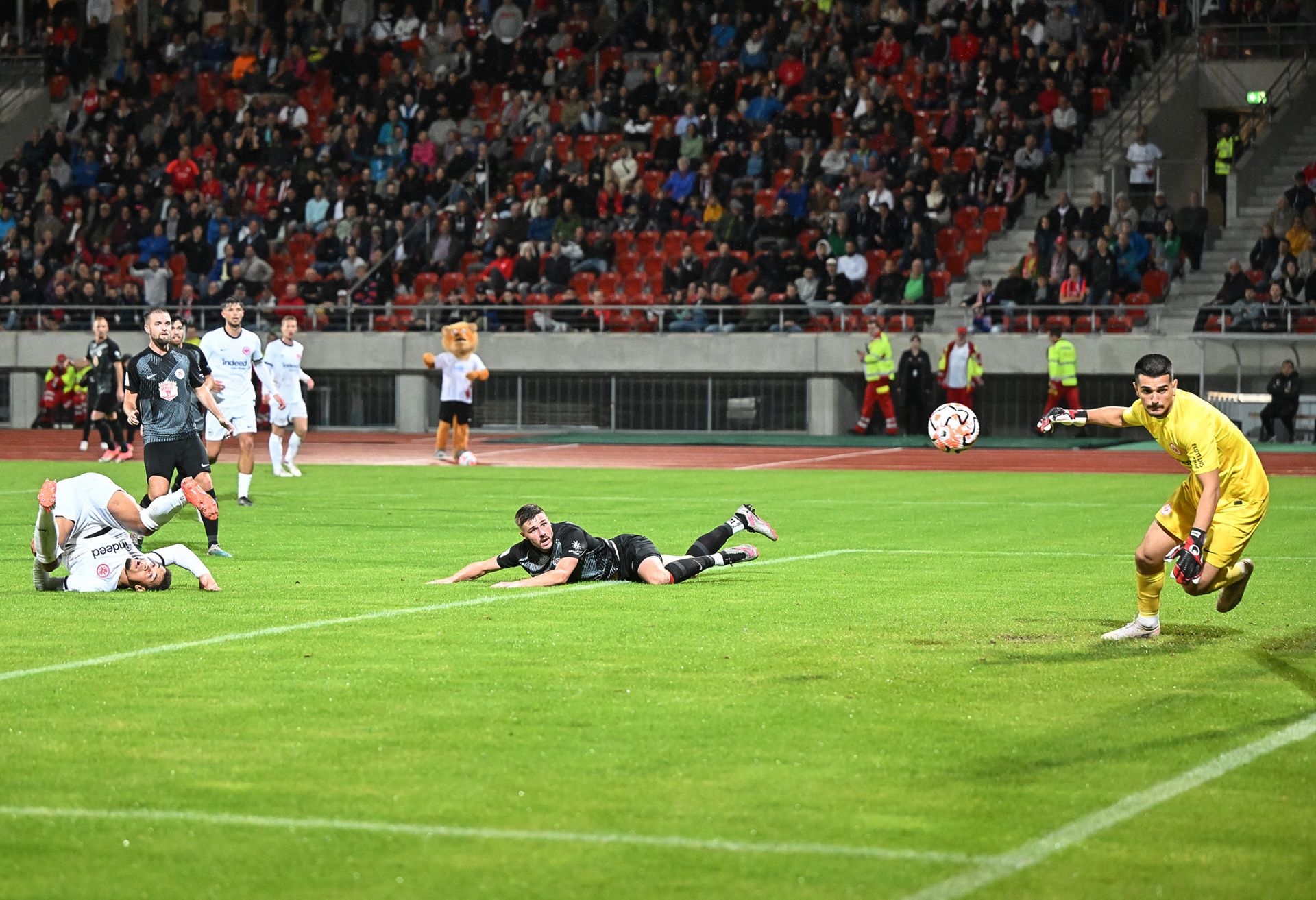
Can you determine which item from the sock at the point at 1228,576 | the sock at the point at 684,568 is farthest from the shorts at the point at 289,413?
the sock at the point at 1228,576

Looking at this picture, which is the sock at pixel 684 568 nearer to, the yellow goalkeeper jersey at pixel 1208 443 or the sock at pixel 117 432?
the yellow goalkeeper jersey at pixel 1208 443

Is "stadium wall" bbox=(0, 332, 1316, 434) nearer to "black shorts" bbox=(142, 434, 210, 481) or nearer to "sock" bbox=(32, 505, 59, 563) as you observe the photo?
"black shorts" bbox=(142, 434, 210, 481)

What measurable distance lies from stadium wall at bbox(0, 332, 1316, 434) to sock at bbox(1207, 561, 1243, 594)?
22748mm

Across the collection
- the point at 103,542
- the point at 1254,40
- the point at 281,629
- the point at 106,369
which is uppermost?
the point at 1254,40

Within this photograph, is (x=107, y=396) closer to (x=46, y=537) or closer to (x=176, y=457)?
(x=176, y=457)

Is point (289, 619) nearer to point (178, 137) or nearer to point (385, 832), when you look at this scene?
point (385, 832)

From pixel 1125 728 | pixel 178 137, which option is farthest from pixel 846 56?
pixel 1125 728

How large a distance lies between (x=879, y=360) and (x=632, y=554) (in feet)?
70.5

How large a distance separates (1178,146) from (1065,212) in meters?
4.79

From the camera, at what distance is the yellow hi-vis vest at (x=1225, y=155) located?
122ft

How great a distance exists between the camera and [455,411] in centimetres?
2827

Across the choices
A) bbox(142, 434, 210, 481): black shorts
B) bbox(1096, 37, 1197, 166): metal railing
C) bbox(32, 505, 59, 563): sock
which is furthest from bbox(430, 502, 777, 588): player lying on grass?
bbox(1096, 37, 1197, 166): metal railing

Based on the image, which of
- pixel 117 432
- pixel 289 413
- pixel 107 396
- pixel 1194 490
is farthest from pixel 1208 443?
pixel 117 432

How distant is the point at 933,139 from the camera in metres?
37.6
